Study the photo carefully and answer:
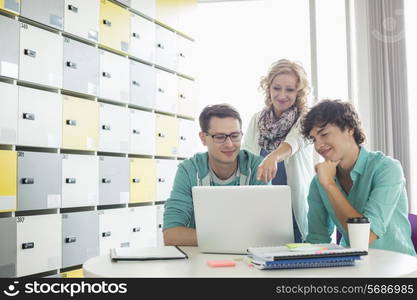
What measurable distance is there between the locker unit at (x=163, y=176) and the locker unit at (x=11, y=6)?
1539 mm

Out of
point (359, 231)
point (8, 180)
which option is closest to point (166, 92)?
point (8, 180)

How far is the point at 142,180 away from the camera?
354 centimetres

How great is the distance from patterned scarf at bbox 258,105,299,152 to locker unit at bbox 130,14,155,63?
1.50 meters

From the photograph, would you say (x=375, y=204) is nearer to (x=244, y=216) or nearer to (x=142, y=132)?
(x=244, y=216)

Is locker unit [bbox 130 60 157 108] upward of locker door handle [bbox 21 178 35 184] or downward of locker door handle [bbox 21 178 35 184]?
upward

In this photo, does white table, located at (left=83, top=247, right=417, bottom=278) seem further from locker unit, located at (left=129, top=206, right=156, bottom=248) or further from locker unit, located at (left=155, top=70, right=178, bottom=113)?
locker unit, located at (left=155, top=70, right=178, bottom=113)

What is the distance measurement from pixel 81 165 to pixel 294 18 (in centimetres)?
230

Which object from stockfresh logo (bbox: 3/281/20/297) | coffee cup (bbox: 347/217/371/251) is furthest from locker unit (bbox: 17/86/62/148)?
coffee cup (bbox: 347/217/371/251)

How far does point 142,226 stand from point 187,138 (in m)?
0.90

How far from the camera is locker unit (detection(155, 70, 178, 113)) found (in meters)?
3.73

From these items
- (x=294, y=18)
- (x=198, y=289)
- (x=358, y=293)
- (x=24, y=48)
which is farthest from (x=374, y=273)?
(x=294, y=18)

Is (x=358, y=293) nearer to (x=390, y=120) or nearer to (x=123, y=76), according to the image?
(x=123, y=76)

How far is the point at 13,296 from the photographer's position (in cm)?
95

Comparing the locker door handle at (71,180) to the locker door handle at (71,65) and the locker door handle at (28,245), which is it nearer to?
the locker door handle at (28,245)
